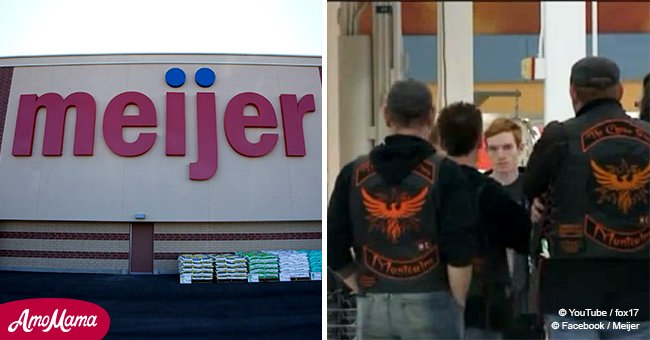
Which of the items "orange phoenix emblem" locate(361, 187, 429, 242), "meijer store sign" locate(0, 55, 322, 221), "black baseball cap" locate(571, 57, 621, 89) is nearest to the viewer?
"meijer store sign" locate(0, 55, 322, 221)

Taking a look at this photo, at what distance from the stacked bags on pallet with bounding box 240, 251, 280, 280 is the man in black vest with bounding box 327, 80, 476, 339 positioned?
32 cm

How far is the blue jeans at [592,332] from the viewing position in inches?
109

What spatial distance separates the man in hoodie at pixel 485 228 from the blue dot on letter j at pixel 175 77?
907 millimetres

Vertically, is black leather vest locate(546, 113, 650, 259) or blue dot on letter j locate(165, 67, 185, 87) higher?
blue dot on letter j locate(165, 67, 185, 87)

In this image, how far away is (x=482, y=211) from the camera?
277cm

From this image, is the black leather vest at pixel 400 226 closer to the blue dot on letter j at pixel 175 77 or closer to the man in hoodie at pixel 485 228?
the man in hoodie at pixel 485 228

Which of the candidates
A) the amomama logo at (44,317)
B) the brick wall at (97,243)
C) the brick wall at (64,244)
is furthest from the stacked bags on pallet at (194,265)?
the amomama logo at (44,317)

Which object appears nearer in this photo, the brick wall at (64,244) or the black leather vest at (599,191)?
→ the brick wall at (64,244)

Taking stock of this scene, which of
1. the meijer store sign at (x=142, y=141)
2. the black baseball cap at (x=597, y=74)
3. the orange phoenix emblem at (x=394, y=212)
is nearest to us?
the meijer store sign at (x=142, y=141)

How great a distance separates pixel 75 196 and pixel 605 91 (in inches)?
69.8

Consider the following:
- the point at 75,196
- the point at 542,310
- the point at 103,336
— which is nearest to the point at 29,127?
the point at 75,196

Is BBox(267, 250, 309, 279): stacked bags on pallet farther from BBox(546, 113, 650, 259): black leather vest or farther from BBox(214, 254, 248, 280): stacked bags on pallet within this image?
BBox(546, 113, 650, 259): black leather vest

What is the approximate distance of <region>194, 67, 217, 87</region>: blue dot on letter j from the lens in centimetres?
233

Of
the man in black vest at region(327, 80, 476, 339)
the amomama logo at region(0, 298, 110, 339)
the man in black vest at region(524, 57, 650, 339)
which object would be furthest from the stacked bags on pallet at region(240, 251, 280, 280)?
the man in black vest at region(524, 57, 650, 339)
